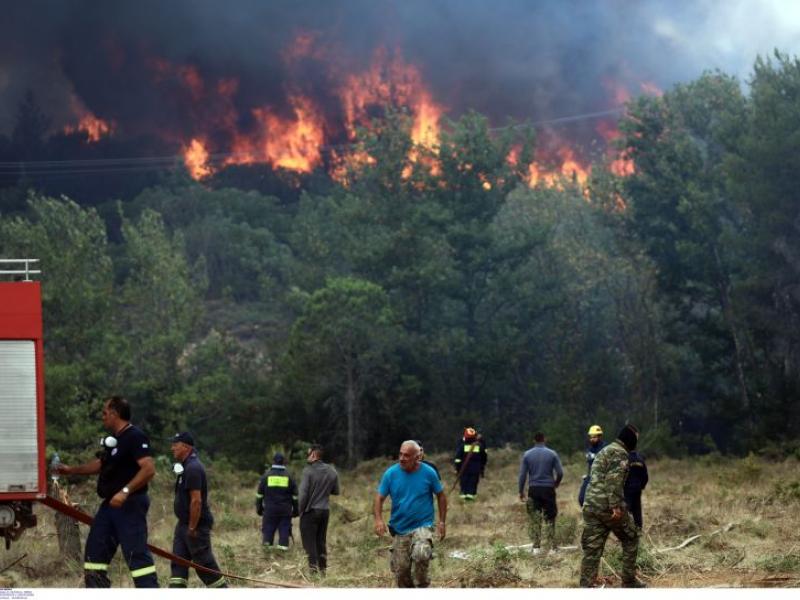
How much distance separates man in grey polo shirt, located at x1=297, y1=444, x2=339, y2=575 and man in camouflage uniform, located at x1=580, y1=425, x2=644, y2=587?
14.8 ft

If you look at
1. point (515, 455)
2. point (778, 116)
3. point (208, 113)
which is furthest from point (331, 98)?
point (515, 455)

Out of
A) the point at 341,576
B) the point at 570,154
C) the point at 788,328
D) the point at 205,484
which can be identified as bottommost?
the point at 341,576

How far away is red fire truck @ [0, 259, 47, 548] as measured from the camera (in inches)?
489

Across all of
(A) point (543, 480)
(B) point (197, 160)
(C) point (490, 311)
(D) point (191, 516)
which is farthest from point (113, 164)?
(D) point (191, 516)

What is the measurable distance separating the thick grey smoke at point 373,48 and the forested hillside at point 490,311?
25357 millimetres

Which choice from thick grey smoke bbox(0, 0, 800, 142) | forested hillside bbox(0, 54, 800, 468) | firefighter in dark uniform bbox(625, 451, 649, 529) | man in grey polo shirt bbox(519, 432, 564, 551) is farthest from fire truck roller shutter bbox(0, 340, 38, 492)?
thick grey smoke bbox(0, 0, 800, 142)

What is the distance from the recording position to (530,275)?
62.8 meters

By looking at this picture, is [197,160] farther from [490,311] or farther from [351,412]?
[351,412]

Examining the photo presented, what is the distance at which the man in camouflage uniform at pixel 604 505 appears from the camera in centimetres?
1327

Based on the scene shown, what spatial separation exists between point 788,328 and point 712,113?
14274 millimetres

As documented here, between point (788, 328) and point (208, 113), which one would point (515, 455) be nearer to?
point (788, 328)

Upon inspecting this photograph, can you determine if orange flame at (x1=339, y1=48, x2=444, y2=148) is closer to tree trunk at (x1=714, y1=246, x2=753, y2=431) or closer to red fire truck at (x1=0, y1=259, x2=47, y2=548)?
tree trunk at (x1=714, y1=246, x2=753, y2=431)

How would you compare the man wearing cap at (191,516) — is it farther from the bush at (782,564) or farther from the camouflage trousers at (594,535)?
the bush at (782,564)

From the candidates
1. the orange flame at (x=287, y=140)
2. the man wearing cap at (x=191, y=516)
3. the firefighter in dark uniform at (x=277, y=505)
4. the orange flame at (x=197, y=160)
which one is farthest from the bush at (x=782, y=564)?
the orange flame at (x=287, y=140)
